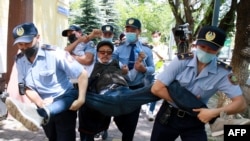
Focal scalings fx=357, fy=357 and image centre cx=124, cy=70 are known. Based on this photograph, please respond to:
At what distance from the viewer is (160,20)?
121ft

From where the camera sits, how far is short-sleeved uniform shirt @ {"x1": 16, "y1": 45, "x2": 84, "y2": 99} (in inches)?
130

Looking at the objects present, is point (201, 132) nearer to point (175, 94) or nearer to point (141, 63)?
point (175, 94)

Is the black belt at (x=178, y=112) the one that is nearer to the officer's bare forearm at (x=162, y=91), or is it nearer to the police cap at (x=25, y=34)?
the officer's bare forearm at (x=162, y=91)

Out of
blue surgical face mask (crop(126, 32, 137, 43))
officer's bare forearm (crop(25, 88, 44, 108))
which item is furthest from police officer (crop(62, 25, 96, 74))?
officer's bare forearm (crop(25, 88, 44, 108))

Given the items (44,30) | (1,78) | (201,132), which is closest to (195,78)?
(201,132)

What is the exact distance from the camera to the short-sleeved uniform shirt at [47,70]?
10.8 ft

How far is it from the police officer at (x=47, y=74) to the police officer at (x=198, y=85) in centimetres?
76

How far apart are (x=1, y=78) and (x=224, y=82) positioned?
448 cm

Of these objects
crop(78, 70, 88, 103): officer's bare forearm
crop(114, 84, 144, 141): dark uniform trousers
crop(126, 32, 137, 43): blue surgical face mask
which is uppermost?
crop(126, 32, 137, 43): blue surgical face mask

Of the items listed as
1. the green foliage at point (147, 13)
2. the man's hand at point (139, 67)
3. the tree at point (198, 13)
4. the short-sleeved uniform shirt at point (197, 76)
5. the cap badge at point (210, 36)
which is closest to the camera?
the cap badge at point (210, 36)

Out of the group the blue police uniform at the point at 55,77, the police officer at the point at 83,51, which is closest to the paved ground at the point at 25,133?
the police officer at the point at 83,51

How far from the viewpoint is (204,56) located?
2971 millimetres

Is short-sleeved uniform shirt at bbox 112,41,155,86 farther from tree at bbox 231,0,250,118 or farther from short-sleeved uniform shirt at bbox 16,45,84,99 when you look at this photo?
tree at bbox 231,0,250,118

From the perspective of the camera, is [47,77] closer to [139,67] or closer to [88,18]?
[139,67]
